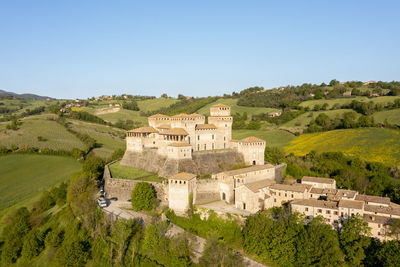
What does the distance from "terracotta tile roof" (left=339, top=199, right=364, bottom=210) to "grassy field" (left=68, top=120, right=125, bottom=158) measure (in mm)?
47400

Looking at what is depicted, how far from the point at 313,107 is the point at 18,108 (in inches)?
4868

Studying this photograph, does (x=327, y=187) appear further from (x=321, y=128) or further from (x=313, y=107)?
(x=313, y=107)

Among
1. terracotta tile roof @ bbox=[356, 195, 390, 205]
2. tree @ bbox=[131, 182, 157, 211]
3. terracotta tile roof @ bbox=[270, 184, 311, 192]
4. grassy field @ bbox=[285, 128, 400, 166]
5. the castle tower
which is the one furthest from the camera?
grassy field @ bbox=[285, 128, 400, 166]

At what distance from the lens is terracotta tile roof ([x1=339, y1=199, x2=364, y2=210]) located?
30.1 meters

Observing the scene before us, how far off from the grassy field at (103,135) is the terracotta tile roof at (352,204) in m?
47.4

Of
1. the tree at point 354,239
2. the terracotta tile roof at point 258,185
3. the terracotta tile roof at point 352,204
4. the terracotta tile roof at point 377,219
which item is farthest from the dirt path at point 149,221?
the terracotta tile roof at point 377,219

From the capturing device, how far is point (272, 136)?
7675 cm

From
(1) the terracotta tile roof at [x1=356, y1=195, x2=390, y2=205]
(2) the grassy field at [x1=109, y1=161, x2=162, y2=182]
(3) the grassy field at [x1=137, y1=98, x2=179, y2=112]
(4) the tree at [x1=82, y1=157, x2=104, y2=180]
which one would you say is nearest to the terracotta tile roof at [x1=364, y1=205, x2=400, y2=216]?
(1) the terracotta tile roof at [x1=356, y1=195, x2=390, y2=205]

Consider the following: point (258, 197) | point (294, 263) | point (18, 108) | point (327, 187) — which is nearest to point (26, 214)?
point (258, 197)

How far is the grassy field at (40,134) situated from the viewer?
64.8m

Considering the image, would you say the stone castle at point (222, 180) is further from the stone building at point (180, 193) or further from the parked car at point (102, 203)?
the parked car at point (102, 203)

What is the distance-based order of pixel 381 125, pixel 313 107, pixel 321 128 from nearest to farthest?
pixel 381 125, pixel 321 128, pixel 313 107

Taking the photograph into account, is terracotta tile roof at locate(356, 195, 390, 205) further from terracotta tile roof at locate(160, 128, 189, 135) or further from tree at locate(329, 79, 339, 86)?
tree at locate(329, 79, 339, 86)

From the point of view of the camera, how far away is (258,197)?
35.3m
